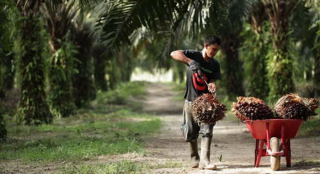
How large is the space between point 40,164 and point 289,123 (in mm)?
3900

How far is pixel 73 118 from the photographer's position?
18.4 m

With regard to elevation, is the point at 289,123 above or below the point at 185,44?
below

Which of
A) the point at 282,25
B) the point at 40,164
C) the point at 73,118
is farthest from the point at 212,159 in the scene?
A: the point at 73,118

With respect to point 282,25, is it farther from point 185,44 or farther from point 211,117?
point 185,44

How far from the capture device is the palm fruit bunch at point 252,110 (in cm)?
702

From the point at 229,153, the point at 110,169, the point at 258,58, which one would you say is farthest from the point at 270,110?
the point at 258,58

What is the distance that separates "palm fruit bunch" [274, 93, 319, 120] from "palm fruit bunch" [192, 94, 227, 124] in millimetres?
827

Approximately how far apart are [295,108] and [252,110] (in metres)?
0.61

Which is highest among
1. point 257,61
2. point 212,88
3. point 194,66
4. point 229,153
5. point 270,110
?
point 257,61

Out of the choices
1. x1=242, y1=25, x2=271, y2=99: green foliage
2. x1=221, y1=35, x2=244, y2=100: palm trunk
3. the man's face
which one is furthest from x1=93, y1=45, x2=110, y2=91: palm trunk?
the man's face

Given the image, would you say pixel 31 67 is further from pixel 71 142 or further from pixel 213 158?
pixel 213 158

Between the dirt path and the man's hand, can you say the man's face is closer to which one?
the man's hand

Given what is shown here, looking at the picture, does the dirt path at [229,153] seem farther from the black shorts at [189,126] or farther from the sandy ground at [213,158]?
the black shorts at [189,126]

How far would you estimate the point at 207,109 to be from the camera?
695 centimetres
